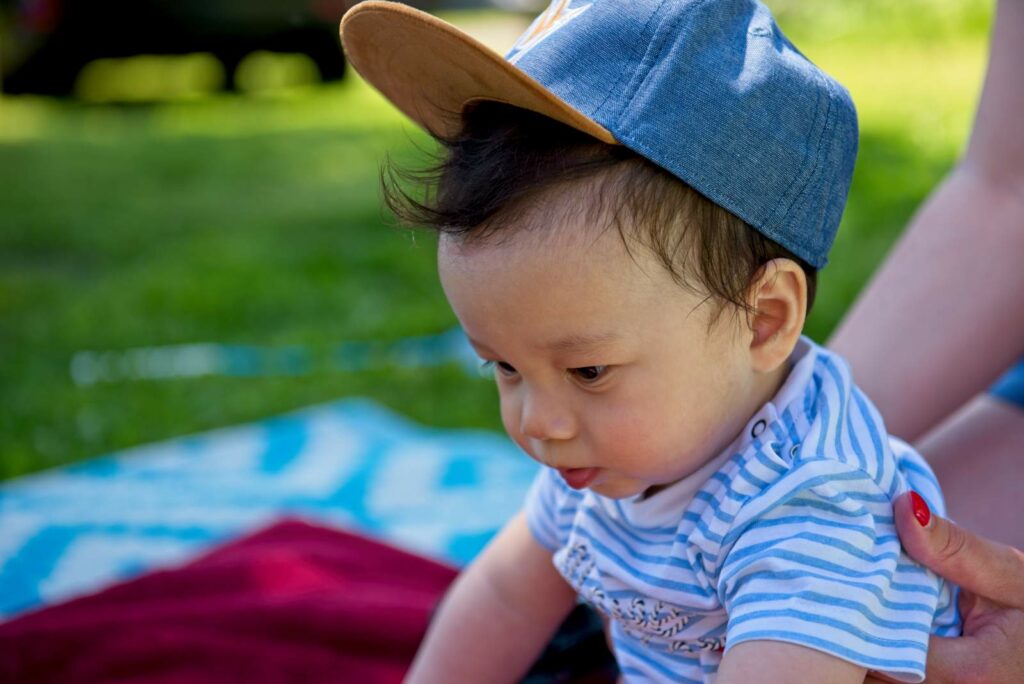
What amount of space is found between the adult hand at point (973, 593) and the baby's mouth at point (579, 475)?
0.31 meters

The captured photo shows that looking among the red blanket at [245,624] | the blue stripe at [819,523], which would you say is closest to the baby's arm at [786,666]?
the blue stripe at [819,523]

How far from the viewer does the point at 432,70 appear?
1.28 metres

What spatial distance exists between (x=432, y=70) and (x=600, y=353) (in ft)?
1.11

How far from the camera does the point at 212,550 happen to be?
2.40 m

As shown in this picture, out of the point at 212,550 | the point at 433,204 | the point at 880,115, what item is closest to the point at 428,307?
the point at 212,550

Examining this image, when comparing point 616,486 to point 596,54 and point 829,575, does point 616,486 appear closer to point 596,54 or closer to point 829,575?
point 829,575

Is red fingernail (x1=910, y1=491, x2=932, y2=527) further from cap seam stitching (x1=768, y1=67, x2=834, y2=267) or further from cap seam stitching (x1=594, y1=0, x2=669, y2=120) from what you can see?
cap seam stitching (x1=594, y1=0, x2=669, y2=120)

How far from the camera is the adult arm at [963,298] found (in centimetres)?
170

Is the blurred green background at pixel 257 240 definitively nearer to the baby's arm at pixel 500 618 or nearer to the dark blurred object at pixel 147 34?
the baby's arm at pixel 500 618

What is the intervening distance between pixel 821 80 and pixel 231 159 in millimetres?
6270

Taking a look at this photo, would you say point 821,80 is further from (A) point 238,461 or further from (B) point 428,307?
(B) point 428,307

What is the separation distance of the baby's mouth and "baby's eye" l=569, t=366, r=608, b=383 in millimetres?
107

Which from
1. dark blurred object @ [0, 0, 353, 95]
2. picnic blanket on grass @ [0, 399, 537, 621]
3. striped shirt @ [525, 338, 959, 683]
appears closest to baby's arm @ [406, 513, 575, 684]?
striped shirt @ [525, 338, 959, 683]

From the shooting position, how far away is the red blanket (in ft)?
6.31
